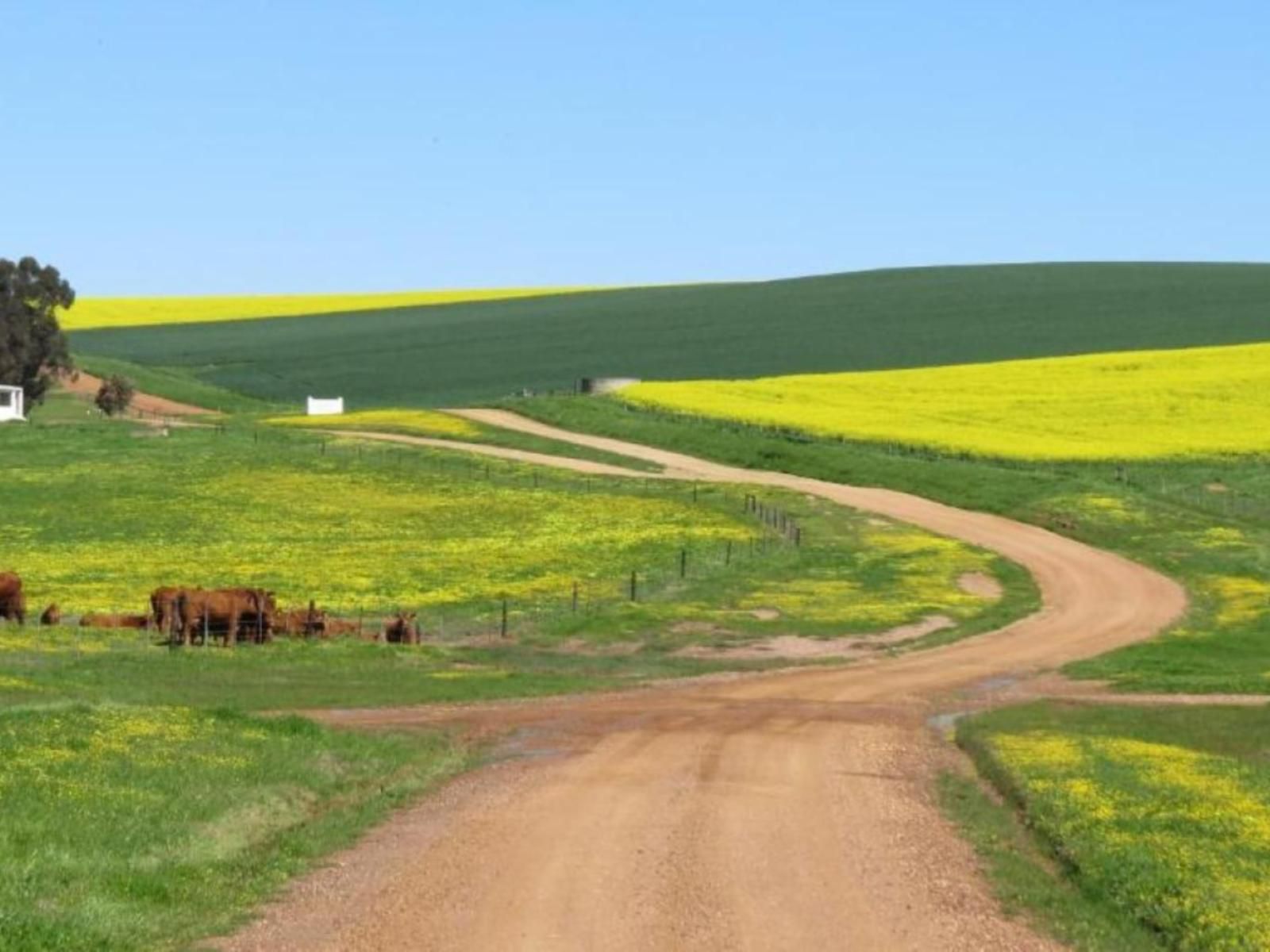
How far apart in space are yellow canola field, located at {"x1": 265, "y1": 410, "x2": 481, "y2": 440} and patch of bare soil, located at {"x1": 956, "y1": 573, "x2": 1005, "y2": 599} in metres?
47.6

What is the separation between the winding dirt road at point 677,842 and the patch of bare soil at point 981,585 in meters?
18.5

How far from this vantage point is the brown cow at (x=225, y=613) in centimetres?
4875

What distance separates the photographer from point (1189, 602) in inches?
2354

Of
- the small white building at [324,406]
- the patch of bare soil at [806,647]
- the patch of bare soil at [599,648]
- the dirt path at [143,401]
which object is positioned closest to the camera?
the patch of bare soil at [599,648]

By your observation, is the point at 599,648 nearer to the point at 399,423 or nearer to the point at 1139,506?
the point at 1139,506

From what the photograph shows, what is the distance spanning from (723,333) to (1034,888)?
142 metres

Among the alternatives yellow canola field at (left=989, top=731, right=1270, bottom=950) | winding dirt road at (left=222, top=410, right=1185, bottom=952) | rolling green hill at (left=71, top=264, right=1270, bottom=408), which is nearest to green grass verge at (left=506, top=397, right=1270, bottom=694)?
winding dirt road at (left=222, top=410, right=1185, bottom=952)

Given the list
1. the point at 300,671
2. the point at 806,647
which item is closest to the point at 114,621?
the point at 300,671

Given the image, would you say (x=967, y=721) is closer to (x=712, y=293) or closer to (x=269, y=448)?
(x=269, y=448)

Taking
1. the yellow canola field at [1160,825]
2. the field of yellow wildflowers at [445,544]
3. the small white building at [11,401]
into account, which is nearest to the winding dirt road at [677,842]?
the yellow canola field at [1160,825]

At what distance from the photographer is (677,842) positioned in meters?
22.2

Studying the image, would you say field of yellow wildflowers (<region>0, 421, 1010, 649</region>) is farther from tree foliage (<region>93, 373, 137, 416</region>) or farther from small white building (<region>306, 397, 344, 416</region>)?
small white building (<region>306, 397, 344, 416</region>)

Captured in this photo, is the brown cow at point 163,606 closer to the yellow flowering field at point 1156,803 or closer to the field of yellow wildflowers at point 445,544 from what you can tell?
the field of yellow wildflowers at point 445,544

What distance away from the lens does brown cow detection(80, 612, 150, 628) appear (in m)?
50.7
